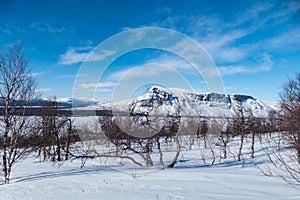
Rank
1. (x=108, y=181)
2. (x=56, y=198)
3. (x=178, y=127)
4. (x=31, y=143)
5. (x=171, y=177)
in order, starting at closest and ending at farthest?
(x=56, y=198) < (x=108, y=181) < (x=171, y=177) < (x=31, y=143) < (x=178, y=127)

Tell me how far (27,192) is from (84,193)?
224 cm

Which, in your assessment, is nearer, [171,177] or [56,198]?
[56,198]

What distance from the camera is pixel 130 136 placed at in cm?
1261

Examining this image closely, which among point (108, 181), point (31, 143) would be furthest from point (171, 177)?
point (31, 143)

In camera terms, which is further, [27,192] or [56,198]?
[27,192]

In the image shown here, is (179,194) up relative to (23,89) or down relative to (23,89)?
down

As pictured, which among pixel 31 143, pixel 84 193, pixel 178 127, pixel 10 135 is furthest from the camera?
pixel 178 127

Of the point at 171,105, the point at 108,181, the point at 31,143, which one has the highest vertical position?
the point at 171,105

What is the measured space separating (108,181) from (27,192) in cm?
316

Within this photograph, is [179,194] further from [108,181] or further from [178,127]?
[178,127]

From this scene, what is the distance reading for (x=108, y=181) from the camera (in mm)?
9898

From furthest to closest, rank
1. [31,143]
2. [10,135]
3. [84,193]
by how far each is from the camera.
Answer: [31,143] < [10,135] < [84,193]

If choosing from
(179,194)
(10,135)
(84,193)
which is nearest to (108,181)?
(84,193)

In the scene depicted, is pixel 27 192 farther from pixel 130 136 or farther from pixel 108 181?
pixel 130 136
